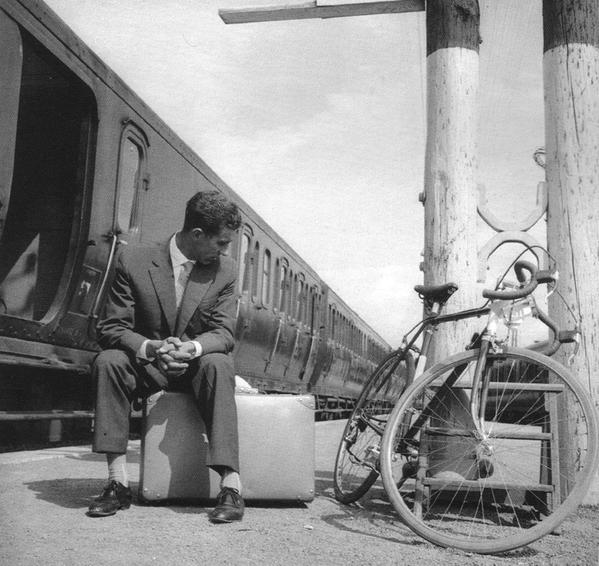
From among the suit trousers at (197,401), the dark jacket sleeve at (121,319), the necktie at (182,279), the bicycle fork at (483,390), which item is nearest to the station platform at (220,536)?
the suit trousers at (197,401)

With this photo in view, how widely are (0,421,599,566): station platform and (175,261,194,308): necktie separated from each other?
1001mm

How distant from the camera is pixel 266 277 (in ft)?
38.1

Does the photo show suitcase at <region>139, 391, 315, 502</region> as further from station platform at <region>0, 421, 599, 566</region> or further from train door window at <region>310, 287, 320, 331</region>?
train door window at <region>310, 287, 320, 331</region>

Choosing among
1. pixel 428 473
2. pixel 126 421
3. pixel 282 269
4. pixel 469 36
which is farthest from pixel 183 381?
pixel 282 269

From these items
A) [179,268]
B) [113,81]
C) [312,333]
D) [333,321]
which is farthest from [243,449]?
[333,321]

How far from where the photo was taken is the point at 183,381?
12.3 ft

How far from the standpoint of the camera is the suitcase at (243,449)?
12.0ft

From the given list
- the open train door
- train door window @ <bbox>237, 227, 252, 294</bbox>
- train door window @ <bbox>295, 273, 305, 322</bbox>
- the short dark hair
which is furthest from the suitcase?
train door window @ <bbox>295, 273, 305, 322</bbox>

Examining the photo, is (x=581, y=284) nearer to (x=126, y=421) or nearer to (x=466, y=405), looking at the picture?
(x=466, y=405)

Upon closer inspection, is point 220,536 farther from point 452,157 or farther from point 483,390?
point 452,157

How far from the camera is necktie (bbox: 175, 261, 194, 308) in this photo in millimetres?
3797

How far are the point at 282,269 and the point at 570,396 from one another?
882cm

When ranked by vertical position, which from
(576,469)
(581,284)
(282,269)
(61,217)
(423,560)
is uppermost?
(282,269)

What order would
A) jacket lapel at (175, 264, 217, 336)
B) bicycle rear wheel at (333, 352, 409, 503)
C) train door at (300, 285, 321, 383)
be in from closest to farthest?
jacket lapel at (175, 264, 217, 336) → bicycle rear wheel at (333, 352, 409, 503) → train door at (300, 285, 321, 383)
